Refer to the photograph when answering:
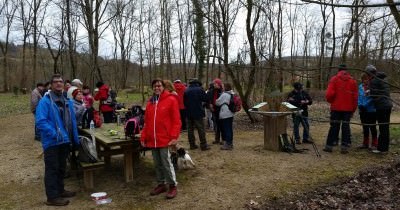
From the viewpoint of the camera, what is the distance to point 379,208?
5.23 meters

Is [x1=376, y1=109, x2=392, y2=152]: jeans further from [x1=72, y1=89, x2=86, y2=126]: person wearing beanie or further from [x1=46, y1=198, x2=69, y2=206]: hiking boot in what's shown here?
[x1=46, y1=198, x2=69, y2=206]: hiking boot

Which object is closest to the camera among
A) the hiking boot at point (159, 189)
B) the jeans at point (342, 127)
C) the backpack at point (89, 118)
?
the hiking boot at point (159, 189)

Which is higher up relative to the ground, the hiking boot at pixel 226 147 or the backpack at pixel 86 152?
the backpack at pixel 86 152

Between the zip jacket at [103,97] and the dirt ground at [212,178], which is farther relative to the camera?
the zip jacket at [103,97]

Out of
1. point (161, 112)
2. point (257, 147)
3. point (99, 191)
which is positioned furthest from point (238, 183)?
point (257, 147)

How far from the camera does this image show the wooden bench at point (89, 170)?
19.4 ft

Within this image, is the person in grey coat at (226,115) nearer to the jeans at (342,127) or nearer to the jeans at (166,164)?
the jeans at (342,127)

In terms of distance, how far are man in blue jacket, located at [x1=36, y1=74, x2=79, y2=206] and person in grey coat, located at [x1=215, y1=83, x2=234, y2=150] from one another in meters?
3.90

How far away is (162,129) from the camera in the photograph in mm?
5637

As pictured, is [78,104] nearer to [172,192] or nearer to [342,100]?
[172,192]

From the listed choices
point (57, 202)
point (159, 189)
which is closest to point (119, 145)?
point (159, 189)

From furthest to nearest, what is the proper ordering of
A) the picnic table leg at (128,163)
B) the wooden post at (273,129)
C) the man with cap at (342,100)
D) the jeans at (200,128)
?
the jeans at (200,128), the wooden post at (273,129), the man with cap at (342,100), the picnic table leg at (128,163)

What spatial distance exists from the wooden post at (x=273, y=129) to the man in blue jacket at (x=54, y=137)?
15.2ft

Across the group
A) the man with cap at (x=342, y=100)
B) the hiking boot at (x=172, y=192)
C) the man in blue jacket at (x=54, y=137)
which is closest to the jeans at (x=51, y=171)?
the man in blue jacket at (x=54, y=137)
